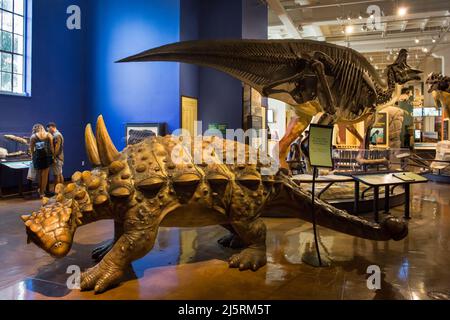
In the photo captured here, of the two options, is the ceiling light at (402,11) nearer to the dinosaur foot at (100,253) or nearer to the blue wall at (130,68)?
the blue wall at (130,68)

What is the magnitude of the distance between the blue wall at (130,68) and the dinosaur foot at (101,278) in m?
6.79

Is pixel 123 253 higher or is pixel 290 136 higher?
pixel 290 136

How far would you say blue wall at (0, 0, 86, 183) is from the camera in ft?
29.3

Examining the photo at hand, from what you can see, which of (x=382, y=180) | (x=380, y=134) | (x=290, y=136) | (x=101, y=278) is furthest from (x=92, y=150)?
(x=380, y=134)

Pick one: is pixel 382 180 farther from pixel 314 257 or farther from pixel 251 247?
pixel 251 247

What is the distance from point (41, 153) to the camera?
7.40m

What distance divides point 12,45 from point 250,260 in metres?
8.41

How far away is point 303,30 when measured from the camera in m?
14.8

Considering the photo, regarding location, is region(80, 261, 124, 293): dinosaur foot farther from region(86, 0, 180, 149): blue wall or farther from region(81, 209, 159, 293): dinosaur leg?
region(86, 0, 180, 149): blue wall

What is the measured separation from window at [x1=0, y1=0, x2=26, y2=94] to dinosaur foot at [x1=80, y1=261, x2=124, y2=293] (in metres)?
7.44

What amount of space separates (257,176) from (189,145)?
606mm

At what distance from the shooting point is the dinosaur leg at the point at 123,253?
2.70 m

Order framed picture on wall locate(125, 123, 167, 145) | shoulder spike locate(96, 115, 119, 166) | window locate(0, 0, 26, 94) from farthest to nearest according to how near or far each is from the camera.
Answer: framed picture on wall locate(125, 123, 167, 145), window locate(0, 0, 26, 94), shoulder spike locate(96, 115, 119, 166)

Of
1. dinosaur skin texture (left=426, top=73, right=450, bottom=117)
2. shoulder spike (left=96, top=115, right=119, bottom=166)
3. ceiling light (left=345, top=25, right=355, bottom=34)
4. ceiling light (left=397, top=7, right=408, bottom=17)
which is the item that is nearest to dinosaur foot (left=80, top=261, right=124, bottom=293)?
shoulder spike (left=96, top=115, right=119, bottom=166)
